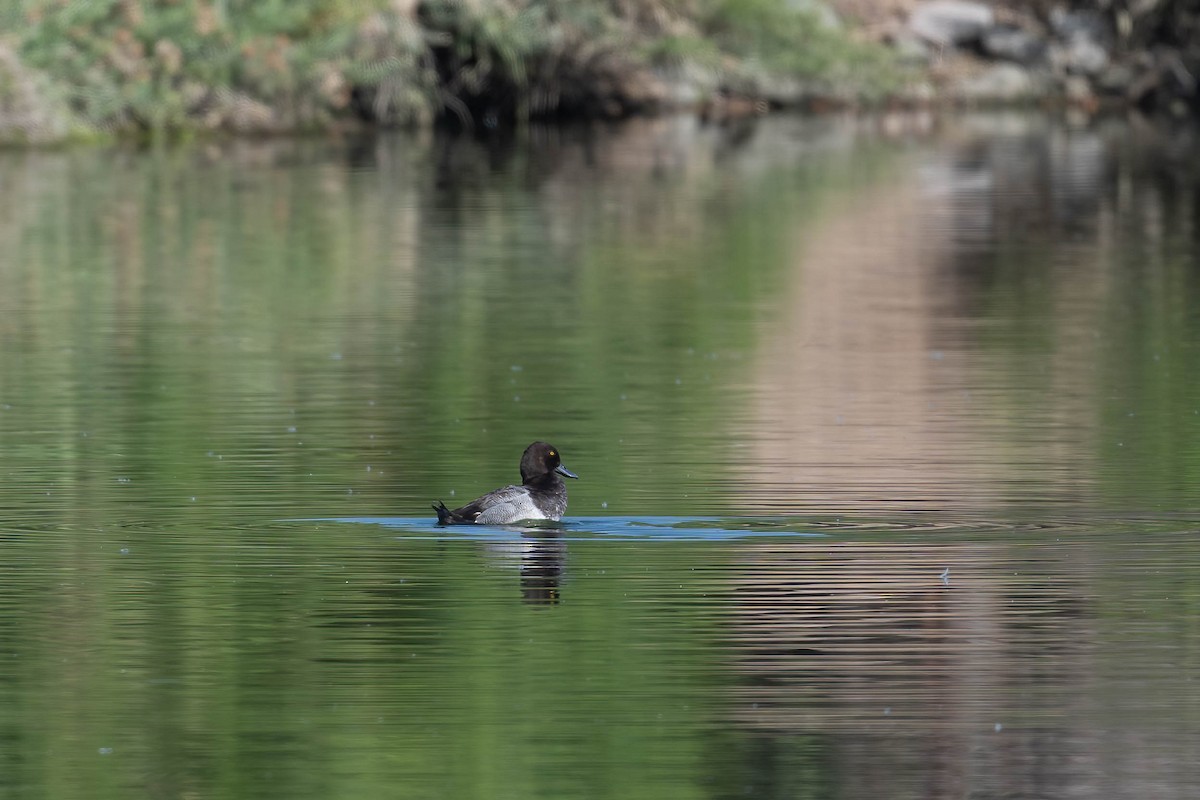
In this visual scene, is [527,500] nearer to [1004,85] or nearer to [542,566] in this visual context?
[542,566]

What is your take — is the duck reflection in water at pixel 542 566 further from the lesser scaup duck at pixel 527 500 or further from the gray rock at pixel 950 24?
the gray rock at pixel 950 24

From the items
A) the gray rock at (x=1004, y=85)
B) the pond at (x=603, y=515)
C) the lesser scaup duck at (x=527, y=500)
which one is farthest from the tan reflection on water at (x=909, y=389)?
the gray rock at (x=1004, y=85)

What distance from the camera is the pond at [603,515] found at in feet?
28.1

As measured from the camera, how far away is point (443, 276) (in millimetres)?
24922

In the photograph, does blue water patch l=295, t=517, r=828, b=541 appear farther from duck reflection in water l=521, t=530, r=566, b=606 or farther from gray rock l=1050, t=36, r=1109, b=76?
gray rock l=1050, t=36, r=1109, b=76

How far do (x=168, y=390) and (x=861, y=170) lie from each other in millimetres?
24118

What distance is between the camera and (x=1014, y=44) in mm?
64500

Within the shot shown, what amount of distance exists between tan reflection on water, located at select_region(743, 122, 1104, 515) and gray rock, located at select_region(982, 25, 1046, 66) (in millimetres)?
35427

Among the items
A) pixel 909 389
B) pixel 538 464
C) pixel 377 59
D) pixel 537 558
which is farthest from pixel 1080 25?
pixel 537 558

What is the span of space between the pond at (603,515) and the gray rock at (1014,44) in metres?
35.4

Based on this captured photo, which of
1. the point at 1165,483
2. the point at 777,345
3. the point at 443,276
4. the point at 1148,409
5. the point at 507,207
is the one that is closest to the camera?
the point at 1165,483

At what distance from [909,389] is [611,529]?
5352mm

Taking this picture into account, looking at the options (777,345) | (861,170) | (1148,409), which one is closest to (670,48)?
(861,170)

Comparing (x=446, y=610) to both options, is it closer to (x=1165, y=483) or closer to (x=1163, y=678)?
(x=1163, y=678)
